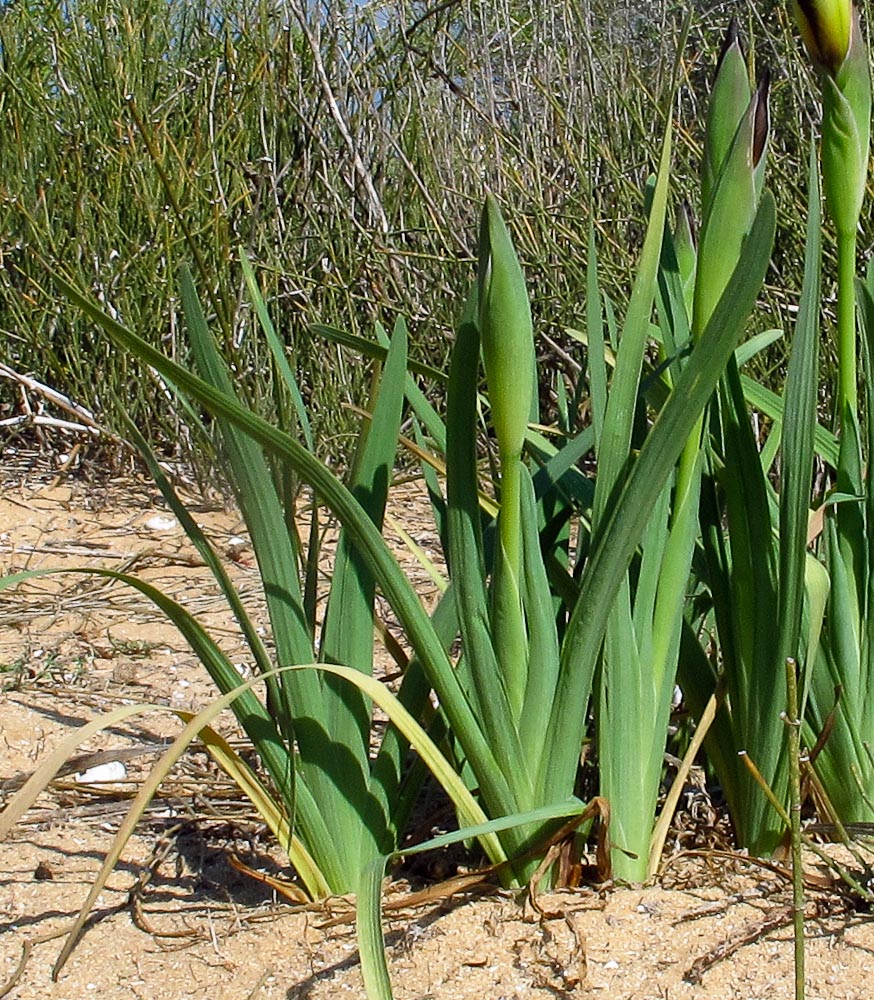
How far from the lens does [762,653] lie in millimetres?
1092

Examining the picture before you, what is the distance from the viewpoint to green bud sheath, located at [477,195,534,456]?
925 mm

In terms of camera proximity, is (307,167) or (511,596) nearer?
(511,596)

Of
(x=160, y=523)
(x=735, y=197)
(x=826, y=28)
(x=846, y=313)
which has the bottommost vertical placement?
(x=160, y=523)

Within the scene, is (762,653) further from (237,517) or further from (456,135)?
(456,135)

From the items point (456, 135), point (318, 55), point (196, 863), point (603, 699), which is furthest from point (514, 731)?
point (456, 135)

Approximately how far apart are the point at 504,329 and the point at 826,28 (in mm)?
403

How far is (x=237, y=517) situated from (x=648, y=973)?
239 cm

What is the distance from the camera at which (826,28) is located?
1022 mm

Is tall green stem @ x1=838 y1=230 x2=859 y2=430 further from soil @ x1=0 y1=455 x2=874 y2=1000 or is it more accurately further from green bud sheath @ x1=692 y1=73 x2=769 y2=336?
soil @ x1=0 y1=455 x2=874 y2=1000

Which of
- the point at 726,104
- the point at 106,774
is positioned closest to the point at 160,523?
the point at 106,774

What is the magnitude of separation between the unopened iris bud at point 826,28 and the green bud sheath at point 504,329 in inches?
13.5

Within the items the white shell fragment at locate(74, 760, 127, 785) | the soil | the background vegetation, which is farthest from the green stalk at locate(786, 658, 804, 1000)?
the background vegetation

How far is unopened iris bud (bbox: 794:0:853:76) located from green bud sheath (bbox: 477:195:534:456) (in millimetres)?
342

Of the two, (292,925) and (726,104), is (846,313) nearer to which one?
(726,104)
